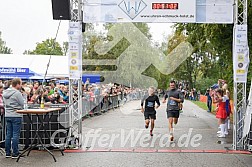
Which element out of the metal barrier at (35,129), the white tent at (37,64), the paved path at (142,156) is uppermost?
the white tent at (37,64)

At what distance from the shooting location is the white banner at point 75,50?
10.8 meters

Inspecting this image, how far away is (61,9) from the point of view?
10312mm

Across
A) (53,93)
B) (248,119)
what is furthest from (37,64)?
(248,119)

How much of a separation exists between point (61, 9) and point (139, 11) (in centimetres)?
210

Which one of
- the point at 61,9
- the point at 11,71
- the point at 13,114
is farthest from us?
the point at 11,71

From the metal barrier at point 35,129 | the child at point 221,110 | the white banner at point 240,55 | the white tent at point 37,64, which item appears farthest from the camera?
the white tent at point 37,64

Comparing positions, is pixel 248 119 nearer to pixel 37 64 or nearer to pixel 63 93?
pixel 63 93

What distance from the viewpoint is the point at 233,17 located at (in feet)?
35.4

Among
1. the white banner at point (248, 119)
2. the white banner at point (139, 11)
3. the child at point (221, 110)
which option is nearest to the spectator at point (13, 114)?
the white banner at point (139, 11)

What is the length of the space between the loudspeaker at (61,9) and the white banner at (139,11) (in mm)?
682

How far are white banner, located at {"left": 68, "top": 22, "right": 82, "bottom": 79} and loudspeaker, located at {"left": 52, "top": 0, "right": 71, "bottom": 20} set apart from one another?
0.40m

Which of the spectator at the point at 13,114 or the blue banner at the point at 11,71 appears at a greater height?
the blue banner at the point at 11,71

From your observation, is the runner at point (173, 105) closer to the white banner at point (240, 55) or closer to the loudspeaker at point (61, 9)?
the white banner at point (240, 55)

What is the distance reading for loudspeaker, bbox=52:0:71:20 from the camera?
33.5 feet
